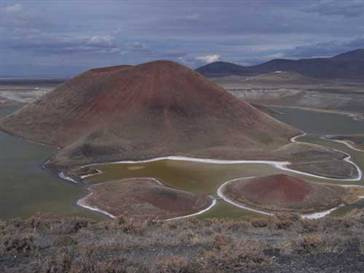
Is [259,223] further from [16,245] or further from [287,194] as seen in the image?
[287,194]

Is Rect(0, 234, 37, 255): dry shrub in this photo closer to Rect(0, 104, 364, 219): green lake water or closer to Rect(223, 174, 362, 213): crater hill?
Rect(0, 104, 364, 219): green lake water

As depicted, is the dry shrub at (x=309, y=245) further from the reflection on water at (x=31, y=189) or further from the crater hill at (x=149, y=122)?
the crater hill at (x=149, y=122)

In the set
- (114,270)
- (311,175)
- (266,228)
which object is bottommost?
(311,175)

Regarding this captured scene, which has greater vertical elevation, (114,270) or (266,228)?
(114,270)

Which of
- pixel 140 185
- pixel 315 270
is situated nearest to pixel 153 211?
pixel 140 185

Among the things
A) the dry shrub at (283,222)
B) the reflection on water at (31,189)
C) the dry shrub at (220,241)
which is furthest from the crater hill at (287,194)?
the dry shrub at (220,241)

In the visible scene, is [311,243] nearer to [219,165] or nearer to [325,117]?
[219,165]

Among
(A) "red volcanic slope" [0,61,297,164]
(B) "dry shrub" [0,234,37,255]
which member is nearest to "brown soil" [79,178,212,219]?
(A) "red volcanic slope" [0,61,297,164]
